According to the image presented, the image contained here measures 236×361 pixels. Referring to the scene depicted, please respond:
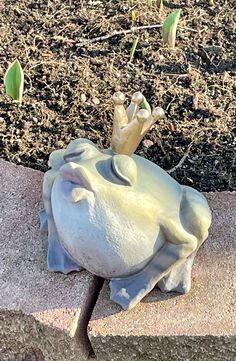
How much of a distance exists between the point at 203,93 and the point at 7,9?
638mm

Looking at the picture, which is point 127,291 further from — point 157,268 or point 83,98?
point 83,98

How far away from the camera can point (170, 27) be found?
76.0 inches

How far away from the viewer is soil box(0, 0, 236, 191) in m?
1.77

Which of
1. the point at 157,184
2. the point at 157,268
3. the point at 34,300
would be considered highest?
the point at 157,184

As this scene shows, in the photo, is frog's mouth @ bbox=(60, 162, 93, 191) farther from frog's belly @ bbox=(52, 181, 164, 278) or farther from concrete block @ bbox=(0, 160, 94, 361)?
concrete block @ bbox=(0, 160, 94, 361)

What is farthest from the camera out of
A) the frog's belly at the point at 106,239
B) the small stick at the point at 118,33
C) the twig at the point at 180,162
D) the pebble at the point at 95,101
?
the small stick at the point at 118,33

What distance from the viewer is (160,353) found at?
1.37 metres

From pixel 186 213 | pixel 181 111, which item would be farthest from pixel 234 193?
pixel 181 111

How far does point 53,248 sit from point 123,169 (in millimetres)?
223

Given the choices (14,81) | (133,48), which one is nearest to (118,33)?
(133,48)

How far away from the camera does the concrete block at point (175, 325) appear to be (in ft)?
4.39

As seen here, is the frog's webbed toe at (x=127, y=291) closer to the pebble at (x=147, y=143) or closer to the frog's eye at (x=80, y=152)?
the frog's eye at (x=80, y=152)

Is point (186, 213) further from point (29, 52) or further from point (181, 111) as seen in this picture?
point (29, 52)

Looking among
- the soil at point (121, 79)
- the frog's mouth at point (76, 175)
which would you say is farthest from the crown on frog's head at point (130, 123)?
the soil at point (121, 79)
